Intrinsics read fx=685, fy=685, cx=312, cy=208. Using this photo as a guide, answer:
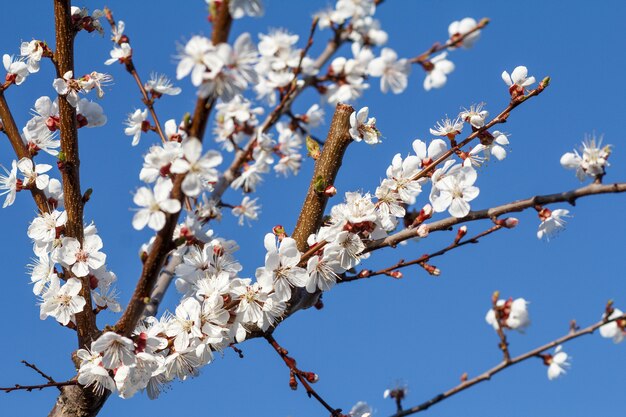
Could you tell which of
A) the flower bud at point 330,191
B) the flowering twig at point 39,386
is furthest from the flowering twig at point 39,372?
the flower bud at point 330,191

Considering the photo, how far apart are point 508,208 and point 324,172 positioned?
1.12 metres

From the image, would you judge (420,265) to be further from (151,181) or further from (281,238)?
(151,181)

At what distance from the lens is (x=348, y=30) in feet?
8.05

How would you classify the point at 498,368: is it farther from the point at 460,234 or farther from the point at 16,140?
the point at 16,140

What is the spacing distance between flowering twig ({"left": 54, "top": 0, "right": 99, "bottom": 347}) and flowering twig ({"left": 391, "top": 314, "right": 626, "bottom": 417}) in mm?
1760

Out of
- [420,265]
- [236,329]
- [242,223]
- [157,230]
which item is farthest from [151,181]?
[242,223]

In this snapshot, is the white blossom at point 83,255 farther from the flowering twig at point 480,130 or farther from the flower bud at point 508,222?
the flower bud at point 508,222

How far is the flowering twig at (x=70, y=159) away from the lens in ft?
11.9

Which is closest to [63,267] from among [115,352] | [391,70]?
[115,352]

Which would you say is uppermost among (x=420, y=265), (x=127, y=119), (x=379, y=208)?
(x=127, y=119)

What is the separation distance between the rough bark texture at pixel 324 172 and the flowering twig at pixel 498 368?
1.23m

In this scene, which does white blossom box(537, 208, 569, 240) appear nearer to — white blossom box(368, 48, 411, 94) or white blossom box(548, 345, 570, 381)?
white blossom box(548, 345, 570, 381)

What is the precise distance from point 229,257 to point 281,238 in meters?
0.32

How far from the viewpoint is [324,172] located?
154 inches
